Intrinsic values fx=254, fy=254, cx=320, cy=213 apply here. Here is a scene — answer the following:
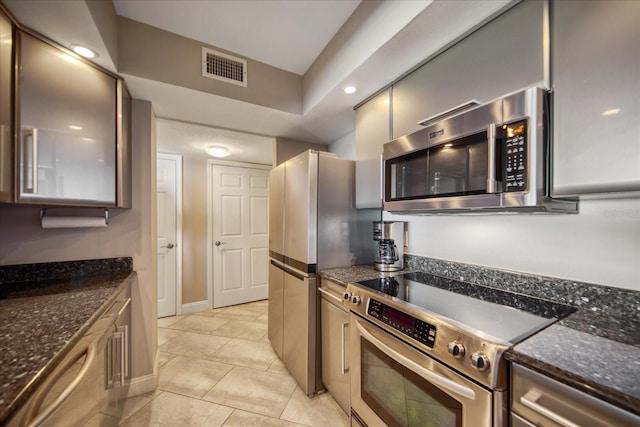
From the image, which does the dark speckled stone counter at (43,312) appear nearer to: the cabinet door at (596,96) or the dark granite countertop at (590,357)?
the dark granite countertop at (590,357)

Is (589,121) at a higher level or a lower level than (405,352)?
higher

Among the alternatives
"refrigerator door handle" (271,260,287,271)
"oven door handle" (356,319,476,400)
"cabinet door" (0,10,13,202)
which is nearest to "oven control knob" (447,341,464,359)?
"oven door handle" (356,319,476,400)

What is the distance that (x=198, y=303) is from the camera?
11.5 ft

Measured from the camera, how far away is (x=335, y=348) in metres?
1.66

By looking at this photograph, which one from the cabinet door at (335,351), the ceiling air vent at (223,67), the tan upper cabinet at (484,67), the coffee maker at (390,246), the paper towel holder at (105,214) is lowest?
the cabinet door at (335,351)

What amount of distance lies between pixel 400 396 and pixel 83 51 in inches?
92.0

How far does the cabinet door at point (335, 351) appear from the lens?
157 cm

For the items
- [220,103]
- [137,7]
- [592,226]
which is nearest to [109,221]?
→ [220,103]

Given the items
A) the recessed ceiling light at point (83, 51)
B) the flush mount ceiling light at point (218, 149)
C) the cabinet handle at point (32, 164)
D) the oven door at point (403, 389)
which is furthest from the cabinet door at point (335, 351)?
the flush mount ceiling light at point (218, 149)

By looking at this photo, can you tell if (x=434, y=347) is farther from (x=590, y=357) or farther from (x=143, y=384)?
(x=143, y=384)

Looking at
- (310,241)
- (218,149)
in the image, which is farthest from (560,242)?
(218,149)

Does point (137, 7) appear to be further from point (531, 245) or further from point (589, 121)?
point (531, 245)

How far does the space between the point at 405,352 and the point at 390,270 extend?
2.56ft

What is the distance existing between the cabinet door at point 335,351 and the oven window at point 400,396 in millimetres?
215
